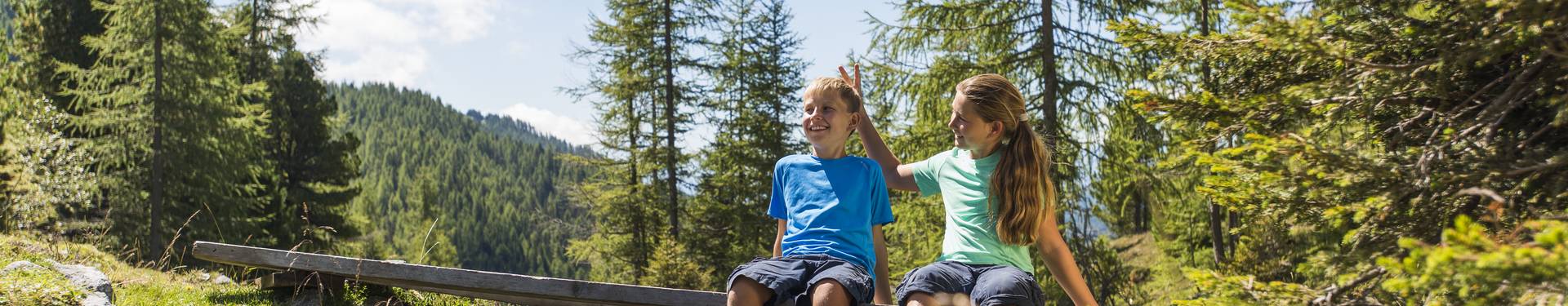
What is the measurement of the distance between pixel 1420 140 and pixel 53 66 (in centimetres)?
2696

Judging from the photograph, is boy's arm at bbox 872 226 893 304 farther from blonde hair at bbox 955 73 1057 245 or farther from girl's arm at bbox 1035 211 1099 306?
girl's arm at bbox 1035 211 1099 306

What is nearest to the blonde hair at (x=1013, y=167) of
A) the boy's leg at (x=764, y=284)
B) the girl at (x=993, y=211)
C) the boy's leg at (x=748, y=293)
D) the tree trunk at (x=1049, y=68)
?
the girl at (x=993, y=211)

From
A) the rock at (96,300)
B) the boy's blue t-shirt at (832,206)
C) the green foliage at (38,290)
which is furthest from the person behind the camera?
the rock at (96,300)

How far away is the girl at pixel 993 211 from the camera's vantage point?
3.21 metres

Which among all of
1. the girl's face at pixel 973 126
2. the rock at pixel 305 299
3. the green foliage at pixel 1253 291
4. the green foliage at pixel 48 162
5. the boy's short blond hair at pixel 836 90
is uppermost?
the green foliage at pixel 48 162

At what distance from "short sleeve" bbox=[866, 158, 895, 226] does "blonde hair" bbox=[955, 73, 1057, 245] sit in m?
0.46

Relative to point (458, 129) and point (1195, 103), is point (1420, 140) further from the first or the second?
point (458, 129)

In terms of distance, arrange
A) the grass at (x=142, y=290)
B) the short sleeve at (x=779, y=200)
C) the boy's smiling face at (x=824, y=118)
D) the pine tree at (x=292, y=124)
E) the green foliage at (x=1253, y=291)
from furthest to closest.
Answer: the pine tree at (x=292, y=124)
the grass at (x=142, y=290)
the short sleeve at (x=779, y=200)
the boy's smiling face at (x=824, y=118)
the green foliage at (x=1253, y=291)

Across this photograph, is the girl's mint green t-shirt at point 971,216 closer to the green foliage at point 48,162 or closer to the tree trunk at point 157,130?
the green foliage at point 48,162

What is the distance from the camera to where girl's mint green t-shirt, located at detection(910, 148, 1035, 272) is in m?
3.36

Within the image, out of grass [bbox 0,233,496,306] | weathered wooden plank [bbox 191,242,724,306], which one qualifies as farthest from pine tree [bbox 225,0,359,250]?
weathered wooden plank [bbox 191,242,724,306]

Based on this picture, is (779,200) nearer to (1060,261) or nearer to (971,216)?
(971,216)

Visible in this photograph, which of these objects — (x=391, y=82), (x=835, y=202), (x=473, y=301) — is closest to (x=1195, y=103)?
(x=835, y=202)

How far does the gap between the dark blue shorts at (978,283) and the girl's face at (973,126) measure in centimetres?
52
